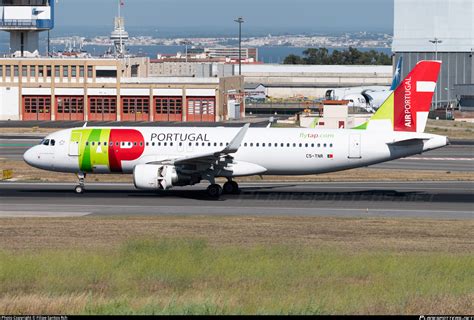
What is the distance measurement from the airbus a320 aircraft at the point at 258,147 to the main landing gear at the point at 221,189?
5cm

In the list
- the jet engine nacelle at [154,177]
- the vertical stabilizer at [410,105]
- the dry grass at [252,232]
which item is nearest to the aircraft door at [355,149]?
the vertical stabilizer at [410,105]

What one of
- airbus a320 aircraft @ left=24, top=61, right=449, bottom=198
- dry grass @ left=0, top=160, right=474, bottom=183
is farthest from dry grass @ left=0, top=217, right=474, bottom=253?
dry grass @ left=0, top=160, right=474, bottom=183

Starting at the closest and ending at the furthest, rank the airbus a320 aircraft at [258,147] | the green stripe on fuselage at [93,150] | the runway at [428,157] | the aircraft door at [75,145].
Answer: the airbus a320 aircraft at [258,147], the green stripe on fuselage at [93,150], the aircraft door at [75,145], the runway at [428,157]

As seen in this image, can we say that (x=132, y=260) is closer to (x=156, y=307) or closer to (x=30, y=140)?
(x=156, y=307)

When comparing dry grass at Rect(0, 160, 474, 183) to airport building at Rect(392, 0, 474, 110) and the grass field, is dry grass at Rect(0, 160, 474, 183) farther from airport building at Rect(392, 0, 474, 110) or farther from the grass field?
airport building at Rect(392, 0, 474, 110)

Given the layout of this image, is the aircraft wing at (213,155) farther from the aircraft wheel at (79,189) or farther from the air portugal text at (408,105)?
the air portugal text at (408,105)

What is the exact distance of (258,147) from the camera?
48.9 meters

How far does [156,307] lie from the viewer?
69.9ft

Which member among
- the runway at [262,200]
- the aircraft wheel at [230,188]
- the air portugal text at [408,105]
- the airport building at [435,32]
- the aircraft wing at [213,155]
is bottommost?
the runway at [262,200]

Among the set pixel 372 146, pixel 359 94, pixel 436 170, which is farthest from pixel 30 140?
pixel 359 94

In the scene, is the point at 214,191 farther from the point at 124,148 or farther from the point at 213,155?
the point at 124,148

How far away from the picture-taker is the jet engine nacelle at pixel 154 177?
153 feet

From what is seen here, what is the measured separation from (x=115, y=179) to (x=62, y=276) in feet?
102

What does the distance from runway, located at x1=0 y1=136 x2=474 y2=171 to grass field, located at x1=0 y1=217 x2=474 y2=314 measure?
27171 mm
